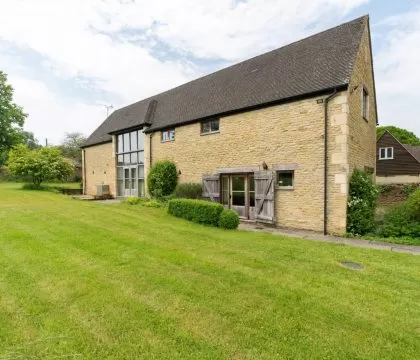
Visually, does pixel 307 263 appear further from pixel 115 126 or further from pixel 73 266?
pixel 115 126

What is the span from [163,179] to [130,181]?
5.52 m

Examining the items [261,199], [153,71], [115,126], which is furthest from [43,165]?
[261,199]

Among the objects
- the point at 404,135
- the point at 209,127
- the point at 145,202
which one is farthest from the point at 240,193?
the point at 404,135

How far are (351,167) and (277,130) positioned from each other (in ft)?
9.95

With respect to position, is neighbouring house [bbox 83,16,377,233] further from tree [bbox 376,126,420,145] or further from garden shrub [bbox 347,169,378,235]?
tree [bbox 376,126,420,145]

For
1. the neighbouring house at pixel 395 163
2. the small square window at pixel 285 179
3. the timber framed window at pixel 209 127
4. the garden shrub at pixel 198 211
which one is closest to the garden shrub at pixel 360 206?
the small square window at pixel 285 179

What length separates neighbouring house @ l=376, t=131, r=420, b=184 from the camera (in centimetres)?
2491

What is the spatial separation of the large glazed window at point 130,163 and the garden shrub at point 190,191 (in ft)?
18.5

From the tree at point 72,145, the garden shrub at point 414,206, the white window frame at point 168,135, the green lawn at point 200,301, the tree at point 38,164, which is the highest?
the tree at point 72,145

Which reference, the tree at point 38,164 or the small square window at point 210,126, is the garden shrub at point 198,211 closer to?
the small square window at point 210,126

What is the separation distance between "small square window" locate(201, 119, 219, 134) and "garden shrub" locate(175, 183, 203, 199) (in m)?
2.76

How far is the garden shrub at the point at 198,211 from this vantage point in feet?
31.2

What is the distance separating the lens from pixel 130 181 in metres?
18.9

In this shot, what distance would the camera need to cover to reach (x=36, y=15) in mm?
8820
